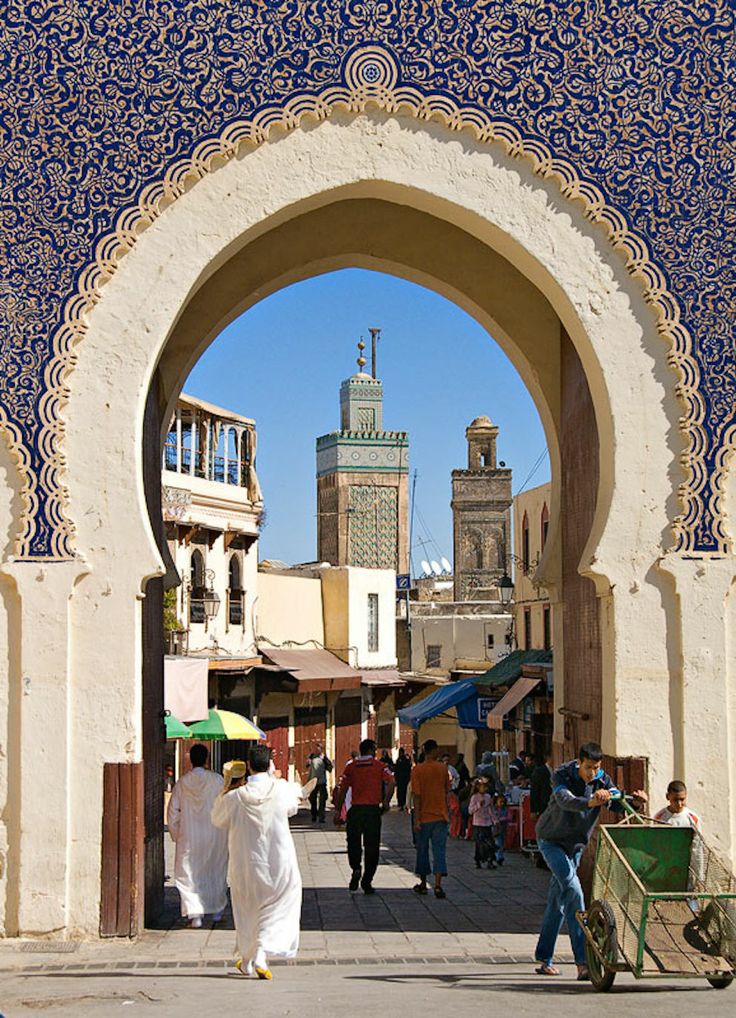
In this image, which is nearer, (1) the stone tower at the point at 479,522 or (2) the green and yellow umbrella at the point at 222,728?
(2) the green and yellow umbrella at the point at 222,728

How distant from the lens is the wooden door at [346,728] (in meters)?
27.8

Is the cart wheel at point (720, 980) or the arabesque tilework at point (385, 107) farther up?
the arabesque tilework at point (385, 107)

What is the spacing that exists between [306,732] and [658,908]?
20.2 meters

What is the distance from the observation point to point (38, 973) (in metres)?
6.67

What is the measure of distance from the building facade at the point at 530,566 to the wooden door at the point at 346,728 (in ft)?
11.9

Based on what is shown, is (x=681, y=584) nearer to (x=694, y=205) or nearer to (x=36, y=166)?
(x=694, y=205)

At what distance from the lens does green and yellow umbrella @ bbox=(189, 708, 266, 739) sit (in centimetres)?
1392

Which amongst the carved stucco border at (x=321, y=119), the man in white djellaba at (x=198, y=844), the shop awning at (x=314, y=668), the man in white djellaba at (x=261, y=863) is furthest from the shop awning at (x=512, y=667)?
the man in white djellaba at (x=261, y=863)

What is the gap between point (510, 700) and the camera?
16.0 m

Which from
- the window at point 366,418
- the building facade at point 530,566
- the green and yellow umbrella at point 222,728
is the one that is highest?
the window at point 366,418

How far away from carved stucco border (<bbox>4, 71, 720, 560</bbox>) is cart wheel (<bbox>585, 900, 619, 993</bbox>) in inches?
88.0

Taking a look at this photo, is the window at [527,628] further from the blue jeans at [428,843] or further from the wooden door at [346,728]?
the blue jeans at [428,843]

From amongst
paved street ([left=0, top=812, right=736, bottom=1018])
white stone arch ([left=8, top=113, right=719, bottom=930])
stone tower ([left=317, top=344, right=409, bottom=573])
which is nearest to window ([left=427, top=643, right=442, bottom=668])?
stone tower ([left=317, top=344, right=409, bottom=573])

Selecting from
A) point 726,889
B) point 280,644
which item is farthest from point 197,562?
point 726,889
